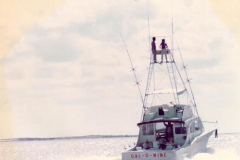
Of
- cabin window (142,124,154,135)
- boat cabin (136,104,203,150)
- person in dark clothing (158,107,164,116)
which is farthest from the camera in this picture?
person in dark clothing (158,107,164,116)

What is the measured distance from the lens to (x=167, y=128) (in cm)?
3109

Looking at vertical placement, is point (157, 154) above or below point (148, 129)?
below

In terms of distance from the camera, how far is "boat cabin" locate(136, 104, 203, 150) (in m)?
30.6

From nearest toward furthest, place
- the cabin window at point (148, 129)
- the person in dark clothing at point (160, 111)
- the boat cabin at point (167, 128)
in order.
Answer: the boat cabin at point (167, 128)
the cabin window at point (148, 129)
the person in dark clothing at point (160, 111)

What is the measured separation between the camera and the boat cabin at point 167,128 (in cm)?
3061

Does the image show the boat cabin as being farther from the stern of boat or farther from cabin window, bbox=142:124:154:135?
the stern of boat

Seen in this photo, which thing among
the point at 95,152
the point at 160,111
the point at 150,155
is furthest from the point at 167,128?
the point at 95,152

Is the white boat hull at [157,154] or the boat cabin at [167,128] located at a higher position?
the boat cabin at [167,128]

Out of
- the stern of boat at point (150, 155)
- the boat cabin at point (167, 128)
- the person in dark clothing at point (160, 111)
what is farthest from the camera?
the person in dark clothing at point (160, 111)

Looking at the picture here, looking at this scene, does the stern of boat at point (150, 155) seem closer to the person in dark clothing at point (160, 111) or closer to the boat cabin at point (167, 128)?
the boat cabin at point (167, 128)

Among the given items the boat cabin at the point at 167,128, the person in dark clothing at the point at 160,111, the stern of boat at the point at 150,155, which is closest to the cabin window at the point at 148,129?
the boat cabin at the point at 167,128

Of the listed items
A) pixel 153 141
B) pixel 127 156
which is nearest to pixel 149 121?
pixel 153 141

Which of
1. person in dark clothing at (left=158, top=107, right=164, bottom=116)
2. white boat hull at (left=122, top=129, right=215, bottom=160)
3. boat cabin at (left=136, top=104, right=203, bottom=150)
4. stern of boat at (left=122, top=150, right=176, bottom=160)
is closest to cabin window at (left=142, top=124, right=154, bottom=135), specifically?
boat cabin at (left=136, top=104, right=203, bottom=150)

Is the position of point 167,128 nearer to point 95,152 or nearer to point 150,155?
point 150,155
